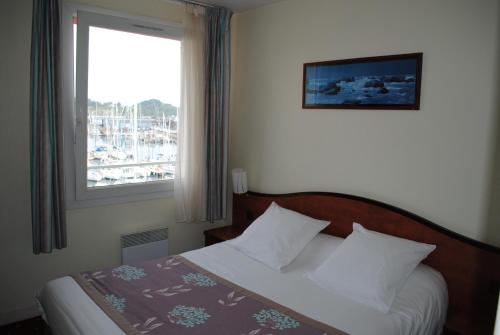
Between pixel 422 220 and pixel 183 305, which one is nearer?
pixel 183 305

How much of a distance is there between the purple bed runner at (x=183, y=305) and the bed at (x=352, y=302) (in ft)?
0.07

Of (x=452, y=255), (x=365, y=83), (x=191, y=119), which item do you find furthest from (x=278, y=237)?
(x=191, y=119)

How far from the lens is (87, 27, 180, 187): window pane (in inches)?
120

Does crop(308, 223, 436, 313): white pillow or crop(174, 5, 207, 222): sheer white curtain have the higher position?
crop(174, 5, 207, 222): sheer white curtain

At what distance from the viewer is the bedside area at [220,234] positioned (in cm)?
345

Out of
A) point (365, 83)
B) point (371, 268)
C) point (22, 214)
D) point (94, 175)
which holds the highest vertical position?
point (365, 83)

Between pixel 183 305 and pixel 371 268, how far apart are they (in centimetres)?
110

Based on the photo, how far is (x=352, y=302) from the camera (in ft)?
7.01

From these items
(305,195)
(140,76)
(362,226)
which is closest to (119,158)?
(140,76)

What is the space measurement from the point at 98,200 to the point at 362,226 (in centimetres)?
211

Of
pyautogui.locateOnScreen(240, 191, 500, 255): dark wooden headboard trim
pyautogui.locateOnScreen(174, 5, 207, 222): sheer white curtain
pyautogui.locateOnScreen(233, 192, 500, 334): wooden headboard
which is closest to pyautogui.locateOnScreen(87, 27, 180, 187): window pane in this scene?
pyautogui.locateOnScreen(174, 5, 207, 222): sheer white curtain

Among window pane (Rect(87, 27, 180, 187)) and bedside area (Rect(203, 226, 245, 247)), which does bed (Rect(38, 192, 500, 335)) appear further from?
window pane (Rect(87, 27, 180, 187))

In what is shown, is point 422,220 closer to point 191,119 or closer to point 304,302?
point 304,302

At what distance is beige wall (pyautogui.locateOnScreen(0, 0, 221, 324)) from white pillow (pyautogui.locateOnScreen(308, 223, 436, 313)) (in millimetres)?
1823
